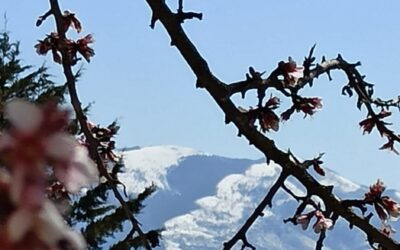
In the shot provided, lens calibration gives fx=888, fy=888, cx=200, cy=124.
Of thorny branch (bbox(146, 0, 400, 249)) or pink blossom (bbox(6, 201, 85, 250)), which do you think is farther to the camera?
thorny branch (bbox(146, 0, 400, 249))

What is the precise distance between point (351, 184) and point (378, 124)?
9244 centimetres

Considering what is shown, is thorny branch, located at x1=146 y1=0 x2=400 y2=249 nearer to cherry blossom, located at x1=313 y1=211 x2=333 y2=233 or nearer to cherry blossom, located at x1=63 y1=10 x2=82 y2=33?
cherry blossom, located at x1=313 y1=211 x2=333 y2=233

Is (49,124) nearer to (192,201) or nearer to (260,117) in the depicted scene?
(260,117)

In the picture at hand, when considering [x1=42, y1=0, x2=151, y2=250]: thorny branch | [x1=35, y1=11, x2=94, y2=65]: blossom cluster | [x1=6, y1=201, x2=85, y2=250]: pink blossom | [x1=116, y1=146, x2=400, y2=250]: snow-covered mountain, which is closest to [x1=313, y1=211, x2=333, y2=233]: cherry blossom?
[x1=42, y1=0, x2=151, y2=250]: thorny branch

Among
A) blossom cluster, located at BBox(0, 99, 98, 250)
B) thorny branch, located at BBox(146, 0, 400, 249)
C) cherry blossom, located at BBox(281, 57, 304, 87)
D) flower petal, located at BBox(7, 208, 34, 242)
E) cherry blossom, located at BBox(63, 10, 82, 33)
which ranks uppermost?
cherry blossom, located at BBox(63, 10, 82, 33)

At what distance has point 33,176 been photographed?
0.56 ft

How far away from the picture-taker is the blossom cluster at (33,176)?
17 cm

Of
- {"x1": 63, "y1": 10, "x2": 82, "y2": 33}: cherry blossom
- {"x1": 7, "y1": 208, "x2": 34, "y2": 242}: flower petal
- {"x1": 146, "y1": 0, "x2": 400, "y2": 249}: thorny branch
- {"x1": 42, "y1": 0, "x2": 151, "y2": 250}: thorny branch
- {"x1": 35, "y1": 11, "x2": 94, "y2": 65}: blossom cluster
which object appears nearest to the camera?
{"x1": 7, "y1": 208, "x2": 34, "y2": 242}: flower petal

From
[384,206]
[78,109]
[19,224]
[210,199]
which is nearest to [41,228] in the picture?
[19,224]

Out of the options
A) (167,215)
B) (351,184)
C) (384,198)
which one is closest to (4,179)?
(384,198)

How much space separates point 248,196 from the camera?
301 ft

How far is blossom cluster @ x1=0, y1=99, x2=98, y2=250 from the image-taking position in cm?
17

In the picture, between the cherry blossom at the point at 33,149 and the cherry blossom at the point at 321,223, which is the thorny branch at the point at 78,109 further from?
the cherry blossom at the point at 33,149

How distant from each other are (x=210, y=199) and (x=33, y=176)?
94.1 meters
